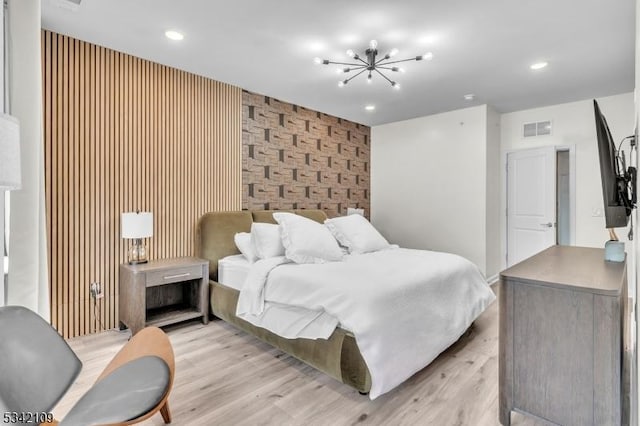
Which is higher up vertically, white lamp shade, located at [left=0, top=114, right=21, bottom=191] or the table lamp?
white lamp shade, located at [left=0, top=114, right=21, bottom=191]

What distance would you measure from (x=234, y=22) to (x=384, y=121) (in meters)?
3.48

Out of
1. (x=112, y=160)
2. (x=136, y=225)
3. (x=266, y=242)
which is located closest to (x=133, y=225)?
(x=136, y=225)

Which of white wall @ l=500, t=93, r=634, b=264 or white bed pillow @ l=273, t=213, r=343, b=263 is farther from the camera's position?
white wall @ l=500, t=93, r=634, b=264

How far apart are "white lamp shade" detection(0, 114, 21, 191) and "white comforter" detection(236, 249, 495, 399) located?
1.64 m

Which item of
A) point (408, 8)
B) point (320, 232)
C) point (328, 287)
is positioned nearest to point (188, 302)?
point (320, 232)

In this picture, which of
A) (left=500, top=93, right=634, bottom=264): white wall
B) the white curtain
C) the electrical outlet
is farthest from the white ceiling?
the electrical outlet

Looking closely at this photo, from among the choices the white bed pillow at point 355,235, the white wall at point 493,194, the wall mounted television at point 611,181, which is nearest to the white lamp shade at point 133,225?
the white bed pillow at point 355,235

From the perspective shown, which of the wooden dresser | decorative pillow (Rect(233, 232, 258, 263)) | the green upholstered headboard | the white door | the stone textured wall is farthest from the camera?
the white door

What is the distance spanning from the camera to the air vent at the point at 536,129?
4656mm

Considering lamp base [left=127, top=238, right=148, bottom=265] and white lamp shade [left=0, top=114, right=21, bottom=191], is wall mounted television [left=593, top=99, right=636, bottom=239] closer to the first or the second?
white lamp shade [left=0, top=114, right=21, bottom=191]

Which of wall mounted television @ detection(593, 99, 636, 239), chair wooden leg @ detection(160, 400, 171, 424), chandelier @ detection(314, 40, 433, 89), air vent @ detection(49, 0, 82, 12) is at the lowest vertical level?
chair wooden leg @ detection(160, 400, 171, 424)

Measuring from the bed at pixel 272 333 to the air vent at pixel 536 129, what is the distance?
10.1 feet

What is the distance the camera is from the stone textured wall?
13.3 ft

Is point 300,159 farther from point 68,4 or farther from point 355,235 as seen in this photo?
point 68,4
